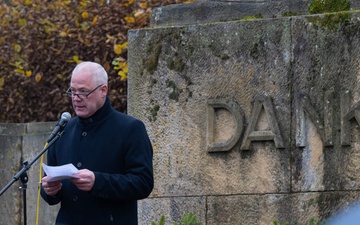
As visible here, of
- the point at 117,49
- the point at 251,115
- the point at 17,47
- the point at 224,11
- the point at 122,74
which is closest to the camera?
the point at 251,115

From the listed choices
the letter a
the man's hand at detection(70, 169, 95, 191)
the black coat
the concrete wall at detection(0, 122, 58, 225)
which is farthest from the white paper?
the concrete wall at detection(0, 122, 58, 225)

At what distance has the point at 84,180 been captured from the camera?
649 centimetres

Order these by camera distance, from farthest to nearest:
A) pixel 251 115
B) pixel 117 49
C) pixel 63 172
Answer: pixel 117 49
pixel 251 115
pixel 63 172

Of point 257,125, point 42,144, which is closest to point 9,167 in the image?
point 42,144

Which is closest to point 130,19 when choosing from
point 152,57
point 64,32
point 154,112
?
point 64,32

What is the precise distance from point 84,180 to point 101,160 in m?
0.33

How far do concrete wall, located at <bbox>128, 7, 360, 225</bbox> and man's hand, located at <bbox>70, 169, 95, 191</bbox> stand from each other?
1.77 m

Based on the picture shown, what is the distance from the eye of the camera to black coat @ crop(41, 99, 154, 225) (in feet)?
21.8

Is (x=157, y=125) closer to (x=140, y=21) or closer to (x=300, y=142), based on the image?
(x=300, y=142)

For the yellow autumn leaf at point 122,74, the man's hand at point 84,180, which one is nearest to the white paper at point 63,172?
the man's hand at point 84,180

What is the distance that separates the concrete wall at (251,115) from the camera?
7.78 m

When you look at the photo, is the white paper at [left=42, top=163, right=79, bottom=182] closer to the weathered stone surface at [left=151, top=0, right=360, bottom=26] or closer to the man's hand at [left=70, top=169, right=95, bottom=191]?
the man's hand at [left=70, top=169, right=95, bottom=191]

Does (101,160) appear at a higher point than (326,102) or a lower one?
lower

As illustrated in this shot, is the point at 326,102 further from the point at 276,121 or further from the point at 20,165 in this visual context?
the point at 20,165
